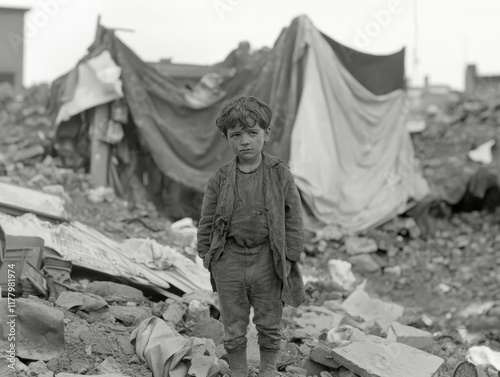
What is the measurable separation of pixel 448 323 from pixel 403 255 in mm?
2062

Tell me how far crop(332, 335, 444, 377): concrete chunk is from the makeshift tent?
416cm

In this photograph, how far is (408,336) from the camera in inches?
163

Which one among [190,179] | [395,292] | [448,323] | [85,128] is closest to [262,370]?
[448,323]

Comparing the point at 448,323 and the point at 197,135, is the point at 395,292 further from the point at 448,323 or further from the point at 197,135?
the point at 197,135

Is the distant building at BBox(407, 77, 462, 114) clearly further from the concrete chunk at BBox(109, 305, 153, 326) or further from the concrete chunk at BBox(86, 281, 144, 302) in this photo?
the concrete chunk at BBox(109, 305, 153, 326)

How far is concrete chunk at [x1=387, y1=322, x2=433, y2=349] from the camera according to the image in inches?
162

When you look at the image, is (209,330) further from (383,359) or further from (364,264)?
(364,264)

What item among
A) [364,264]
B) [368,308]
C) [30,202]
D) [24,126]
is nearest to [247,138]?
[30,202]

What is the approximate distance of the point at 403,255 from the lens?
785cm

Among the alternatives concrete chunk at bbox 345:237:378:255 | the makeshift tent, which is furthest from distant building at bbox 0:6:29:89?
concrete chunk at bbox 345:237:378:255

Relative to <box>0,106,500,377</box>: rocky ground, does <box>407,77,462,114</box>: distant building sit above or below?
above

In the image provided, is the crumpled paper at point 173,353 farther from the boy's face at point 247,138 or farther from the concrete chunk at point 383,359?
the boy's face at point 247,138

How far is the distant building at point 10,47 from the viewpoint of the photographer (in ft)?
52.5

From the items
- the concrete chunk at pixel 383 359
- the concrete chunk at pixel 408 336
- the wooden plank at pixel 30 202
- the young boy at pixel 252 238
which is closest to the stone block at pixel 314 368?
the concrete chunk at pixel 383 359
